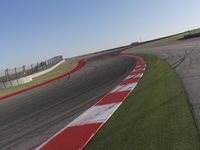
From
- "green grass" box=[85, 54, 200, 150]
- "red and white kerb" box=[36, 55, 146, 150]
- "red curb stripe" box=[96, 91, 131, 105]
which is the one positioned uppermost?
"green grass" box=[85, 54, 200, 150]

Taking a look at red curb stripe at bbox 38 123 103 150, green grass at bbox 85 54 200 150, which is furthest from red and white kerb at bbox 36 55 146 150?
green grass at bbox 85 54 200 150

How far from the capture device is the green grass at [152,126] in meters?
4.50

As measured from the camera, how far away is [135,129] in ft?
17.5

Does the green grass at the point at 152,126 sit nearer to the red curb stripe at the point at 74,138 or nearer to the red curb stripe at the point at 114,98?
the red curb stripe at the point at 74,138

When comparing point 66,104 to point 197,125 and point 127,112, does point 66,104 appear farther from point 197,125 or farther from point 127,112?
point 197,125

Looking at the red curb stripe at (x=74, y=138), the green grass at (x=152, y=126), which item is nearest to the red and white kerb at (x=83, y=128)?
the red curb stripe at (x=74, y=138)

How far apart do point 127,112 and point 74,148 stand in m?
1.88

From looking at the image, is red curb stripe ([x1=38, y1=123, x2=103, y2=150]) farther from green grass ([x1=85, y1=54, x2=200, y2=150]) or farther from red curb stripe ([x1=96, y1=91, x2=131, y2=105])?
red curb stripe ([x1=96, y1=91, x2=131, y2=105])

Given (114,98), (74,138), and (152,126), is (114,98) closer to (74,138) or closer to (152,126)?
(74,138)

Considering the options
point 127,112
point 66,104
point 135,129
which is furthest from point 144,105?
point 66,104

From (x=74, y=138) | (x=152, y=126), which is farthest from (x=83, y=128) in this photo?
(x=152, y=126)

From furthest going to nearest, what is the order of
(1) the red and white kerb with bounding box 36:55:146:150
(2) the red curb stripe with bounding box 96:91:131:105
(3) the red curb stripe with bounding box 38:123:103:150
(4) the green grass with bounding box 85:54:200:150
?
(2) the red curb stripe with bounding box 96:91:131:105 → (1) the red and white kerb with bounding box 36:55:146:150 → (3) the red curb stripe with bounding box 38:123:103:150 → (4) the green grass with bounding box 85:54:200:150

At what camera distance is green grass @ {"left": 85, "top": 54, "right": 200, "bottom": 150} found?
4500mm

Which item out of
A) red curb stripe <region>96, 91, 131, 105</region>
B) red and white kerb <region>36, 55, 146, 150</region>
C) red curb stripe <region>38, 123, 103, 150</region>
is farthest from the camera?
red curb stripe <region>96, 91, 131, 105</region>
